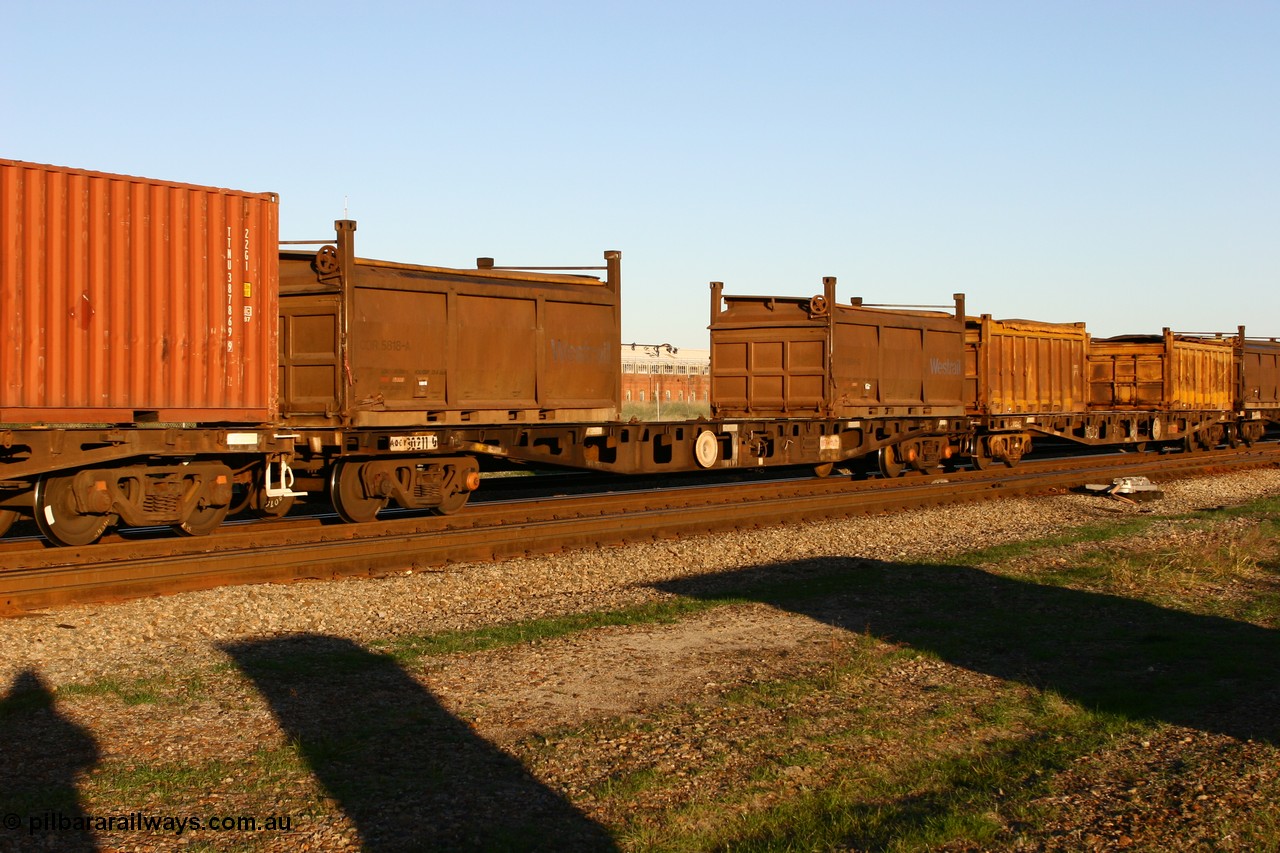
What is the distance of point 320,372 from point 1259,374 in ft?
112

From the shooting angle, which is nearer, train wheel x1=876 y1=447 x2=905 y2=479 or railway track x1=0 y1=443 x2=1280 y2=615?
railway track x1=0 y1=443 x2=1280 y2=615

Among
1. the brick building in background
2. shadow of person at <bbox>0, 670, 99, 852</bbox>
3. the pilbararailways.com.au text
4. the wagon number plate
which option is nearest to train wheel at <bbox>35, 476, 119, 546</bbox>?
the wagon number plate

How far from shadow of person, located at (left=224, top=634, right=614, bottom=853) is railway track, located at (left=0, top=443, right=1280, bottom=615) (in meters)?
3.46

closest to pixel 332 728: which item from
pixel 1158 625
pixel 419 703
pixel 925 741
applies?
pixel 419 703

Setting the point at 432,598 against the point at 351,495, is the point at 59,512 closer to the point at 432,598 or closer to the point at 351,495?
the point at 351,495

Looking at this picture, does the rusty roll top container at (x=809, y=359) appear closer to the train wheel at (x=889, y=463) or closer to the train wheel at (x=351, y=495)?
the train wheel at (x=889, y=463)

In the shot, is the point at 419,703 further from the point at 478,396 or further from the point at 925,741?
the point at 478,396

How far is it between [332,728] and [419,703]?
2.16 ft

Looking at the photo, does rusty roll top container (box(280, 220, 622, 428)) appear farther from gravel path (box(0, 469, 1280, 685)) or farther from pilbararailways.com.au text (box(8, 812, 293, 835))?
pilbararailways.com.au text (box(8, 812, 293, 835))

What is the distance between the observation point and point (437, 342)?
15.3 metres

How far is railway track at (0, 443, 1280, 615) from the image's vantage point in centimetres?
1070

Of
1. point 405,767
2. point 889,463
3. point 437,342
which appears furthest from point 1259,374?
point 405,767

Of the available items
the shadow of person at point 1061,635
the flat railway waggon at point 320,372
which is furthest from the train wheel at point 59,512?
the shadow of person at point 1061,635

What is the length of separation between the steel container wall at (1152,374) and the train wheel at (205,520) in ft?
86.0
